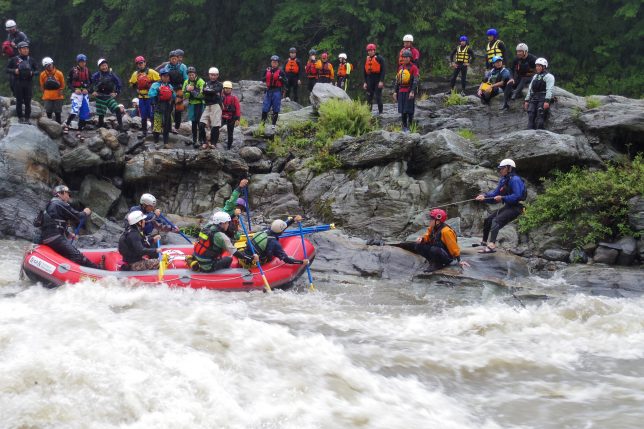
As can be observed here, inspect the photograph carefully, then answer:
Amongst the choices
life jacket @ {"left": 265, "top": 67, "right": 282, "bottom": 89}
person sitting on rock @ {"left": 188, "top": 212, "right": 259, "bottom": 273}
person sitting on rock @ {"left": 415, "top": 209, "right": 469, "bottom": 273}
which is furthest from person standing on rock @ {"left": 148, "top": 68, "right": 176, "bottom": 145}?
person sitting on rock @ {"left": 415, "top": 209, "right": 469, "bottom": 273}

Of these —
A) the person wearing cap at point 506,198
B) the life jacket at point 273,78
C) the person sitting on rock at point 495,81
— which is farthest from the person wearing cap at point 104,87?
the person wearing cap at point 506,198

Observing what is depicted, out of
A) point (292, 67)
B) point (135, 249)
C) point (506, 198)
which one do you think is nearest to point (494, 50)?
point (292, 67)

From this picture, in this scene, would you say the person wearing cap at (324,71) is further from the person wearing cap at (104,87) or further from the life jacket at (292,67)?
the person wearing cap at (104,87)

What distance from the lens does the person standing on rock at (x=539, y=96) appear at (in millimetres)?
13828

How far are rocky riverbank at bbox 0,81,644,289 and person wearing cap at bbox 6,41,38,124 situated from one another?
0.54 m

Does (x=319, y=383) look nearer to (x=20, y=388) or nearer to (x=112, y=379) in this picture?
(x=112, y=379)

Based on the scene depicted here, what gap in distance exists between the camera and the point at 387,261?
1166cm

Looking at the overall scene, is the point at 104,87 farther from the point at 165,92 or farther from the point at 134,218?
the point at 134,218

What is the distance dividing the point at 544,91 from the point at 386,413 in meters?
10.00

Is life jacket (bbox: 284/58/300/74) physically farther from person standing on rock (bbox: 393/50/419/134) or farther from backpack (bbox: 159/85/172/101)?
backpack (bbox: 159/85/172/101)

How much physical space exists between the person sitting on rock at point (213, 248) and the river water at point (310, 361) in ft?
Answer: 1.70

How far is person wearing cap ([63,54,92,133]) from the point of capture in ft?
49.8

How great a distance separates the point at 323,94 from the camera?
17.3m

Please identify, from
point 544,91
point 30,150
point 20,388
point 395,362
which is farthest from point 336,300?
point 30,150
